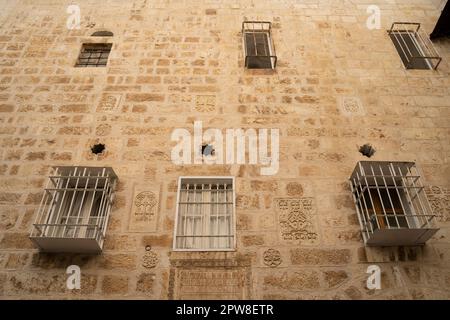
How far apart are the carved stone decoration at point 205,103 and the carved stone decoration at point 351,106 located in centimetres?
207

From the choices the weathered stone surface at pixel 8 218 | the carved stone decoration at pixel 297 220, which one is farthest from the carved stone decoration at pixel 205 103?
the weathered stone surface at pixel 8 218

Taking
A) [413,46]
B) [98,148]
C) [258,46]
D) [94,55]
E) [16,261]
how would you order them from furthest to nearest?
1. [413,46]
2. [258,46]
3. [94,55]
4. [98,148]
5. [16,261]

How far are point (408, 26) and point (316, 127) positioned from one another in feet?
11.4

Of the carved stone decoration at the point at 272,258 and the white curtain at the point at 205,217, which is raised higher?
the white curtain at the point at 205,217

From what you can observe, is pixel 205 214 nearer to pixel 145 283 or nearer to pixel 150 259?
pixel 150 259

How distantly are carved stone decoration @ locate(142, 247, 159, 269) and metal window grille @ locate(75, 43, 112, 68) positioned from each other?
367cm

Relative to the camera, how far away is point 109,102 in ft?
18.6

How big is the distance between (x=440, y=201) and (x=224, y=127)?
317 centimetres

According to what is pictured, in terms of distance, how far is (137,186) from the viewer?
4.82 meters

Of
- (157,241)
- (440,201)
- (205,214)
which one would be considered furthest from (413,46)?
Answer: (157,241)

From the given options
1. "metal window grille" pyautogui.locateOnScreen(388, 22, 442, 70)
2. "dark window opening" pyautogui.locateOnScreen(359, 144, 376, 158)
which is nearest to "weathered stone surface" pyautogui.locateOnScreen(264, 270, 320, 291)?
"dark window opening" pyautogui.locateOnScreen(359, 144, 376, 158)

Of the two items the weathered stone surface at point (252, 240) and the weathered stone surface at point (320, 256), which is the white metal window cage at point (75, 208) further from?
the weathered stone surface at point (320, 256)

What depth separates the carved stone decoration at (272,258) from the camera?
4.25m

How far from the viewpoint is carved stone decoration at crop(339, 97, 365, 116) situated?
5637 millimetres
